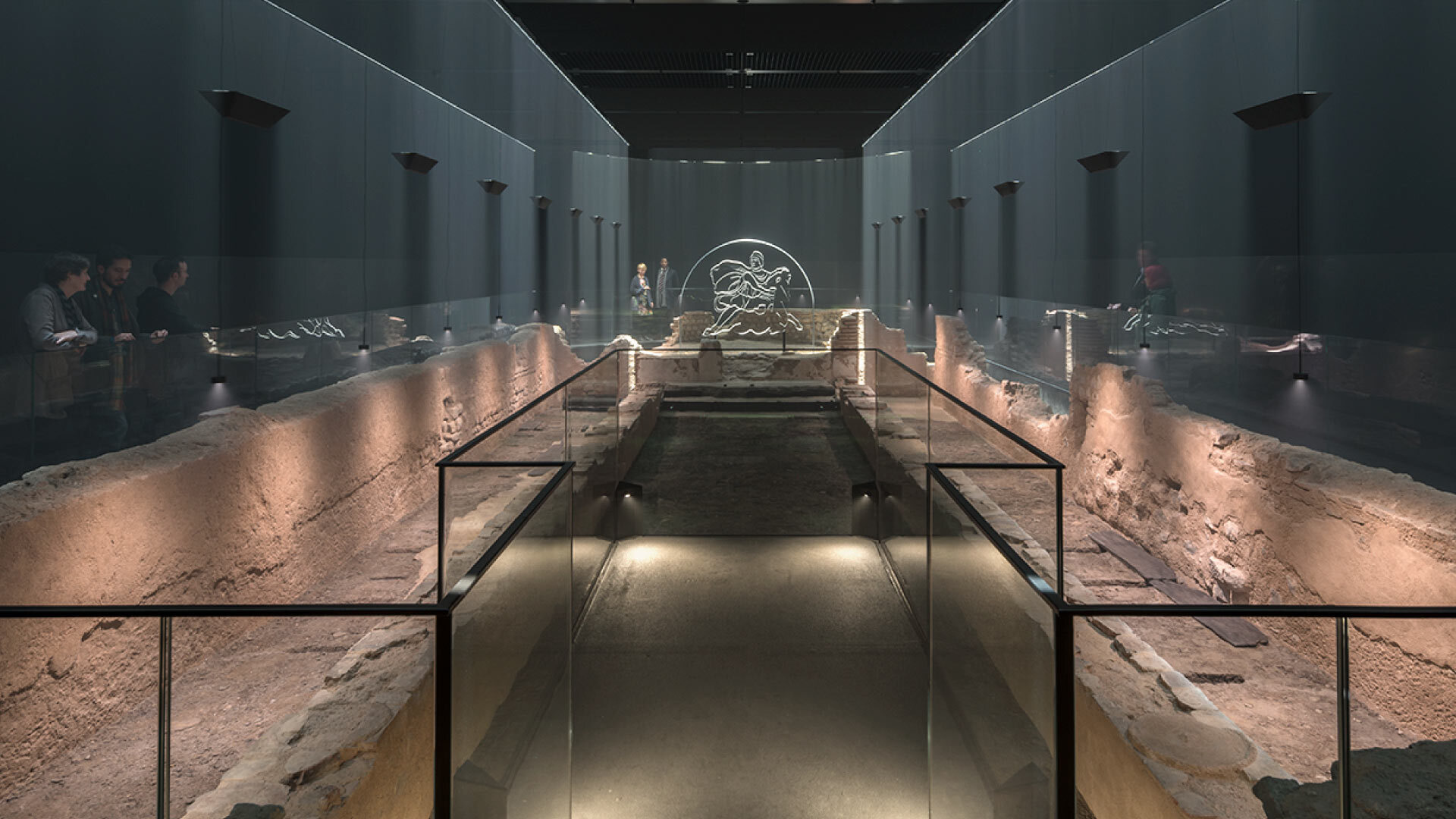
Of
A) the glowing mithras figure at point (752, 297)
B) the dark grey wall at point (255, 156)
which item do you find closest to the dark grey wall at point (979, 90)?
the glowing mithras figure at point (752, 297)

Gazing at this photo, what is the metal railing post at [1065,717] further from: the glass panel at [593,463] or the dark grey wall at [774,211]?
the dark grey wall at [774,211]

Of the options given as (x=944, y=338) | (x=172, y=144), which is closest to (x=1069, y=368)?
(x=944, y=338)

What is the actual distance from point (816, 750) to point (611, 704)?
2.99 feet

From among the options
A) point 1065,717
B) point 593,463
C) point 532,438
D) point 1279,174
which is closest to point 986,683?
point 1065,717

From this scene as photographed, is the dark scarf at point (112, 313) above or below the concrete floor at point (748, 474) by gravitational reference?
above

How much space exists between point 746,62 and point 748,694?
1275 centimetres

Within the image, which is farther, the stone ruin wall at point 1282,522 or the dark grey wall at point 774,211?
the dark grey wall at point 774,211

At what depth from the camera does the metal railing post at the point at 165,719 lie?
1924 mm

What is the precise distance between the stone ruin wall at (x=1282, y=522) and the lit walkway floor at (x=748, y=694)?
Result: 4.93 ft

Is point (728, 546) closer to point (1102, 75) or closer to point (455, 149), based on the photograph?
point (1102, 75)

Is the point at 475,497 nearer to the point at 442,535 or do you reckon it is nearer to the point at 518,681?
the point at 442,535

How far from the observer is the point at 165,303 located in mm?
6398

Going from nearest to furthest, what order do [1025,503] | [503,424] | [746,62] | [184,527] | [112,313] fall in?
[1025,503], [503,424], [184,527], [112,313], [746,62]

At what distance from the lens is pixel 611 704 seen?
406cm
